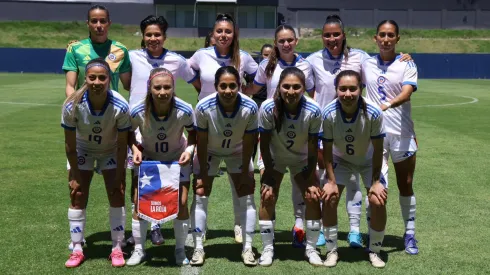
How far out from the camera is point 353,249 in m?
5.89

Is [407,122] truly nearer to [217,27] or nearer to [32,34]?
[217,27]

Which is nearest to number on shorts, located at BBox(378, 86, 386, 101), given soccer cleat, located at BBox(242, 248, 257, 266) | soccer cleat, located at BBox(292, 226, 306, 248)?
soccer cleat, located at BBox(292, 226, 306, 248)

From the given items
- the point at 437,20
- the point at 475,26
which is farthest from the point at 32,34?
the point at 475,26

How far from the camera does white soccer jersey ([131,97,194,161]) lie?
5.32m

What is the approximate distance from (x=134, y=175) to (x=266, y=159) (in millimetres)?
1284

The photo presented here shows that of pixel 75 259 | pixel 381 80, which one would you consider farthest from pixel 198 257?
pixel 381 80

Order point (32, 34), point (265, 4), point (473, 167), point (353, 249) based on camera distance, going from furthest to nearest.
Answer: point (265, 4), point (32, 34), point (473, 167), point (353, 249)

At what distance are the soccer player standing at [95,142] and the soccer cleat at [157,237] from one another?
23.4 inches

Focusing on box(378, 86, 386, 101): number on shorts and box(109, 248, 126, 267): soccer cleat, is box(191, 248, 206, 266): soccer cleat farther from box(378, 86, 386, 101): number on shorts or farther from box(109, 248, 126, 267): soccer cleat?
box(378, 86, 386, 101): number on shorts

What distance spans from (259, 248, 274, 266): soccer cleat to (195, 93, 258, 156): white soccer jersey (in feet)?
3.71

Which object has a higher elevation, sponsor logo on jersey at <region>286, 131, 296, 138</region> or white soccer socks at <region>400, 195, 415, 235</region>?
sponsor logo on jersey at <region>286, 131, 296, 138</region>

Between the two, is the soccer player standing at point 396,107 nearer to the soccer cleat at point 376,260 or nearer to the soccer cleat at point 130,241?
the soccer cleat at point 376,260

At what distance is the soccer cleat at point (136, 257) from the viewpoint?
5.33 meters

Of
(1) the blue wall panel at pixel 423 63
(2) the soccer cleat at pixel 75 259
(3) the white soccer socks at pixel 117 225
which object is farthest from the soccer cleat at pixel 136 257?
(1) the blue wall panel at pixel 423 63
